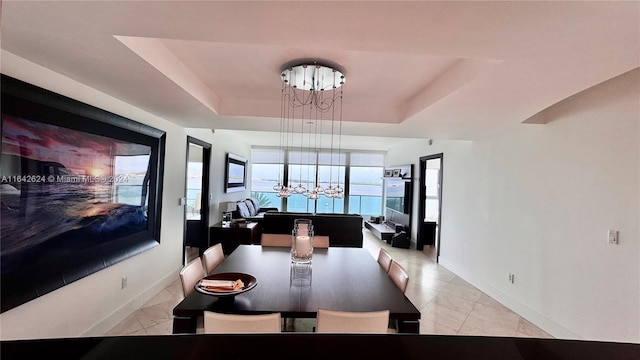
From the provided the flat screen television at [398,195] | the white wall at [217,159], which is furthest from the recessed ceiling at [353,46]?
the flat screen television at [398,195]

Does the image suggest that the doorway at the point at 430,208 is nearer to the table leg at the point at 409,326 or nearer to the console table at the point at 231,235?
the console table at the point at 231,235

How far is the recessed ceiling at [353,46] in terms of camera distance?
120 cm

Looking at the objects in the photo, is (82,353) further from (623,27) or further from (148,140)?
(148,140)

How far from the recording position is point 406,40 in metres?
1.42

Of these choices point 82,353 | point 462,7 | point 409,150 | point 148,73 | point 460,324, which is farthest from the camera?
point 409,150

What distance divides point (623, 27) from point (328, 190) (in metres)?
2.36

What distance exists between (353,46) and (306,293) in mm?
1612

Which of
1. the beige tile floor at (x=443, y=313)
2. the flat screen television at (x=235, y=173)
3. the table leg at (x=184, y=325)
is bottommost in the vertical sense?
the beige tile floor at (x=443, y=313)

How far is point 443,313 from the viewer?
313 cm

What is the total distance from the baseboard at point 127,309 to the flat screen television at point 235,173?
272 cm

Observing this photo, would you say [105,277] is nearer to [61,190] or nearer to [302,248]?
[61,190]

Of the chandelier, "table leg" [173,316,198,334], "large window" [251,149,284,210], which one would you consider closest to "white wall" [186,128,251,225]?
the chandelier

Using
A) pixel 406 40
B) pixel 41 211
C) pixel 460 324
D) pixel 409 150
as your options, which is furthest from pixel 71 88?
pixel 409 150

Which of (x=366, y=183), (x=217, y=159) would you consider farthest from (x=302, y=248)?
(x=366, y=183)
